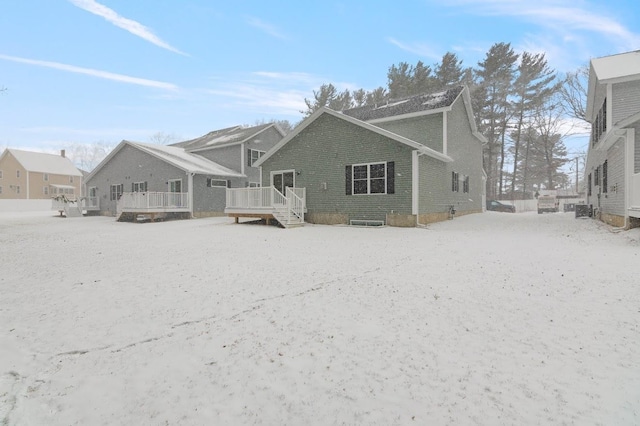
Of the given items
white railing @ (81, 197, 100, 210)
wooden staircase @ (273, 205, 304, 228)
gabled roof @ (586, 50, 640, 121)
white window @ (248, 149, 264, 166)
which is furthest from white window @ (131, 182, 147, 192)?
gabled roof @ (586, 50, 640, 121)

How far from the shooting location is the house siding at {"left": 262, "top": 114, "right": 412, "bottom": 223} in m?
12.6

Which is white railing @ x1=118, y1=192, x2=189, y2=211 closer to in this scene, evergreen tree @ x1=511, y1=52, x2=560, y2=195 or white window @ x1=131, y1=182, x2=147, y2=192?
white window @ x1=131, y1=182, x2=147, y2=192

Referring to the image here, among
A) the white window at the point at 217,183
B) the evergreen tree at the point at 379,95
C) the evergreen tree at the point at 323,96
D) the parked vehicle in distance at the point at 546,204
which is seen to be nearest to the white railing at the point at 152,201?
the white window at the point at 217,183

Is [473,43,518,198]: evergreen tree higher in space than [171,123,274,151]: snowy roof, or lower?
higher

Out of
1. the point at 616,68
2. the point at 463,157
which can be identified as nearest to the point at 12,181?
the point at 463,157

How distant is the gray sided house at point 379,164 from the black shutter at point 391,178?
0.04 meters

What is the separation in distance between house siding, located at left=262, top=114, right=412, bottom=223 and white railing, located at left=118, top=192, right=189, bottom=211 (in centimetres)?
685

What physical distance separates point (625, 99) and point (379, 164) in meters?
8.90

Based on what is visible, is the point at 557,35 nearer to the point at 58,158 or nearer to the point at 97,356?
the point at 97,356

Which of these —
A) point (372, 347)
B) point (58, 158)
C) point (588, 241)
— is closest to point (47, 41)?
point (372, 347)

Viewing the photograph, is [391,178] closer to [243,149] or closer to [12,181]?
[243,149]

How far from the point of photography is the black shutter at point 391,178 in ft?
41.5

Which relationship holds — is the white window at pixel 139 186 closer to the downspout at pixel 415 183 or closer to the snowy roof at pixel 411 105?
the snowy roof at pixel 411 105

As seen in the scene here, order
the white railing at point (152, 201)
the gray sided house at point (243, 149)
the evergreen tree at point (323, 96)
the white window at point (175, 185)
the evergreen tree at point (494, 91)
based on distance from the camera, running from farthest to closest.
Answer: the evergreen tree at point (323, 96) < the evergreen tree at point (494, 91) < the gray sided house at point (243, 149) < the white window at point (175, 185) < the white railing at point (152, 201)
